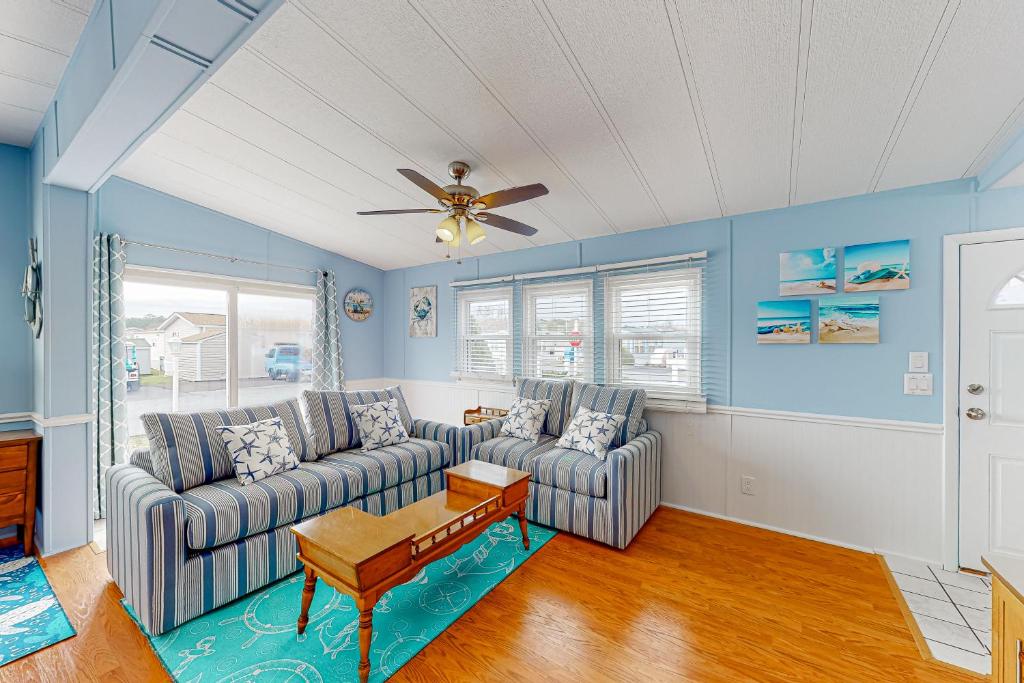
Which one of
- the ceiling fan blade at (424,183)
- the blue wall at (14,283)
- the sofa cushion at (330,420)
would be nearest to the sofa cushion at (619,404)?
the sofa cushion at (330,420)

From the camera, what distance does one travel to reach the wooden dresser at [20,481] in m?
2.71

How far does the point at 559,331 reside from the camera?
4.22 m

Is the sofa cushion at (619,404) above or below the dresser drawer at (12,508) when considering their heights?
above

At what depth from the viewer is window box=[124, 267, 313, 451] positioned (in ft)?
12.1

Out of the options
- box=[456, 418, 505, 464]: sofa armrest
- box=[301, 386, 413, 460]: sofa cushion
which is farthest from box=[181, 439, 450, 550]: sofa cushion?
box=[456, 418, 505, 464]: sofa armrest

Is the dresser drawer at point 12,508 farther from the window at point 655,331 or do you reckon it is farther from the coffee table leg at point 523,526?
the window at point 655,331

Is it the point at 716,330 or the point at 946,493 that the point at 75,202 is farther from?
the point at 946,493

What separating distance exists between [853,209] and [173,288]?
549 cm

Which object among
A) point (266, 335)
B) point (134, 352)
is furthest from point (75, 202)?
point (266, 335)

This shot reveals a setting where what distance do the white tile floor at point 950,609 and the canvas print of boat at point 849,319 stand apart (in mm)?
1418

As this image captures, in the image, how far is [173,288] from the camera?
12.8 feet

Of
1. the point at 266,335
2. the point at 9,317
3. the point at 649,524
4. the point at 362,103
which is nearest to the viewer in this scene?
the point at 362,103

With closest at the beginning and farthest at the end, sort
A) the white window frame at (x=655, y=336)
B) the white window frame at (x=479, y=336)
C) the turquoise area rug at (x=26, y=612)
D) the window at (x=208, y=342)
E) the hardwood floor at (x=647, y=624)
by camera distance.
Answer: the hardwood floor at (x=647, y=624), the turquoise area rug at (x=26, y=612), the white window frame at (x=655, y=336), the window at (x=208, y=342), the white window frame at (x=479, y=336)

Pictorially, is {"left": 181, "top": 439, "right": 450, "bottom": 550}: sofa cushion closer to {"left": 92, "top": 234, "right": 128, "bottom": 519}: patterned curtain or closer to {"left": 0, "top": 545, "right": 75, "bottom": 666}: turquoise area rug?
{"left": 0, "top": 545, "right": 75, "bottom": 666}: turquoise area rug
